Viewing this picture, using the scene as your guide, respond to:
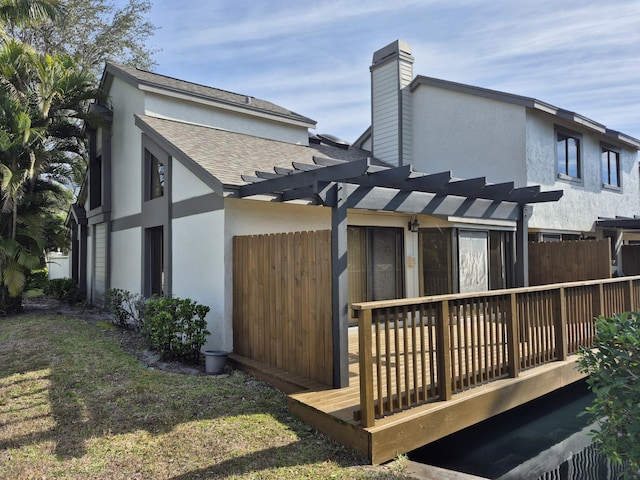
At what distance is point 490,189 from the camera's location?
23.8 ft

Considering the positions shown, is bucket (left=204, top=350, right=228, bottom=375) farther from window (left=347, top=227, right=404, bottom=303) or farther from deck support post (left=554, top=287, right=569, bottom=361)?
deck support post (left=554, top=287, right=569, bottom=361)

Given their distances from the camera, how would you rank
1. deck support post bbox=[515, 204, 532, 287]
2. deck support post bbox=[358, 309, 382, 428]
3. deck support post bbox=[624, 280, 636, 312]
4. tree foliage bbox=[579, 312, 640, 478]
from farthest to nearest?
deck support post bbox=[515, 204, 532, 287] < deck support post bbox=[624, 280, 636, 312] < deck support post bbox=[358, 309, 382, 428] < tree foliage bbox=[579, 312, 640, 478]

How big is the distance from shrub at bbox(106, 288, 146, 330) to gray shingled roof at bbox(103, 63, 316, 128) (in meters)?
5.24

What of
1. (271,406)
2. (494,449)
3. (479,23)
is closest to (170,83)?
(479,23)

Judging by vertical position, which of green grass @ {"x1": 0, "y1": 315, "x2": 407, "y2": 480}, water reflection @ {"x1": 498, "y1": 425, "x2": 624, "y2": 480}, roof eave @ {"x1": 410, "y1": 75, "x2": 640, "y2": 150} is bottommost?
water reflection @ {"x1": 498, "y1": 425, "x2": 624, "y2": 480}

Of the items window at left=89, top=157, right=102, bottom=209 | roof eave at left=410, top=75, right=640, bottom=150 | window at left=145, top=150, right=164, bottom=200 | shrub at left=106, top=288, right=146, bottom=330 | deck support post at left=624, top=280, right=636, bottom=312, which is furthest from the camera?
window at left=89, top=157, right=102, bottom=209

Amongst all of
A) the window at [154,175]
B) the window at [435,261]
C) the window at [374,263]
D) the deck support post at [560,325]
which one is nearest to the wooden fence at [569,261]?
the window at [435,261]

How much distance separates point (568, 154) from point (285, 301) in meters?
10.5

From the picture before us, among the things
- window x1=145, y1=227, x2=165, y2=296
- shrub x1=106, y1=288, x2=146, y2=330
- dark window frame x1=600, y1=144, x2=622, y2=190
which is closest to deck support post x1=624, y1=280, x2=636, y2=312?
dark window frame x1=600, y1=144, x2=622, y2=190

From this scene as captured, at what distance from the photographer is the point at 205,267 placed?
7676 mm

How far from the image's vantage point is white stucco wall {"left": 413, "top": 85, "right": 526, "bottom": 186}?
1124 cm

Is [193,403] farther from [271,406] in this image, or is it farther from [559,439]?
[559,439]

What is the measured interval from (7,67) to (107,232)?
4.77 meters

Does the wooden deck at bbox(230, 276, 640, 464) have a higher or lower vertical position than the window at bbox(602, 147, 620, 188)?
lower
